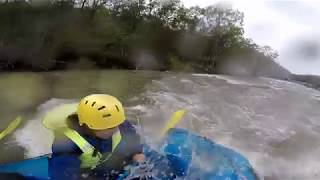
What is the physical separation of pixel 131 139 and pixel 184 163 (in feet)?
1.81

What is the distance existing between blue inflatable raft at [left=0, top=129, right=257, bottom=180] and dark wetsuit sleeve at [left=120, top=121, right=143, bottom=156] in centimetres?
14

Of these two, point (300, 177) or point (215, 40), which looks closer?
point (300, 177)

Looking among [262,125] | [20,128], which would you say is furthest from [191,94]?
[20,128]

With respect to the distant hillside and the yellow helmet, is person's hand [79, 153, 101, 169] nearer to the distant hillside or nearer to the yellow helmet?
the yellow helmet

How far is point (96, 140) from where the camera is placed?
2908 mm

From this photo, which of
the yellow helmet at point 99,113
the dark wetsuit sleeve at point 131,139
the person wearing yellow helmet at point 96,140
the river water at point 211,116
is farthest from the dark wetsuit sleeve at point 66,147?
the river water at point 211,116

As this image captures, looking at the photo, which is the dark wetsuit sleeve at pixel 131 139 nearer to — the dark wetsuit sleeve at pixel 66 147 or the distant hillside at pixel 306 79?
the dark wetsuit sleeve at pixel 66 147

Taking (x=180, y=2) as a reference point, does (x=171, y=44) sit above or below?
below

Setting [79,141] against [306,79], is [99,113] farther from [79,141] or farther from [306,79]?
[306,79]

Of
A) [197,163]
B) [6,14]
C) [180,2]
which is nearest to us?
[197,163]

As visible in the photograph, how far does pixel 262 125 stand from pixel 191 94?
A: 7.99 feet

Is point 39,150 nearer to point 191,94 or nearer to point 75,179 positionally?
point 75,179

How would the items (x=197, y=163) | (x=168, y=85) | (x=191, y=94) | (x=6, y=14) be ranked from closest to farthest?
(x=197, y=163)
(x=191, y=94)
(x=168, y=85)
(x=6, y=14)

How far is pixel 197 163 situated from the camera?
3.68 meters
